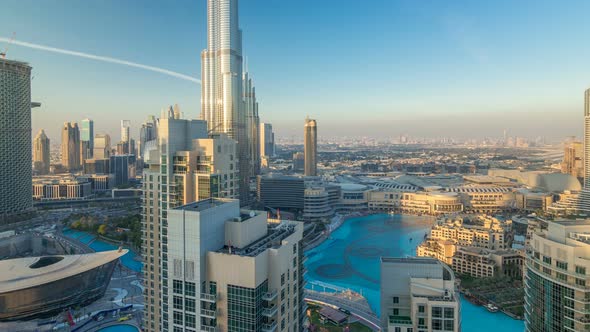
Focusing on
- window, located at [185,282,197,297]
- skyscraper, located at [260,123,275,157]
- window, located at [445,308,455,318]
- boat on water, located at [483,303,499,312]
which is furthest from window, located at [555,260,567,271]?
skyscraper, located at [260,123,275,157]

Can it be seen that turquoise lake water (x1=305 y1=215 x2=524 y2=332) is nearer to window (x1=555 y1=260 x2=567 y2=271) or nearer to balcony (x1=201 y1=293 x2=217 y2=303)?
window (x1=555 y1=260 x2=567 y2=271)

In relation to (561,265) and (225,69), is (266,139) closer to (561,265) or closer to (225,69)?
(225,69)

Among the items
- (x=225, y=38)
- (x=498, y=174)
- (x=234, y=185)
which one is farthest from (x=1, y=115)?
(x=498, y=174)

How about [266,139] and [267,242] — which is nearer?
[267,242]

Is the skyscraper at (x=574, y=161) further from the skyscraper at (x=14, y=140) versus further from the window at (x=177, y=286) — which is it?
the skyscraper at (x=14, y=140)

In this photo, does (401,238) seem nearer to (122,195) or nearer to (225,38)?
(225,38)

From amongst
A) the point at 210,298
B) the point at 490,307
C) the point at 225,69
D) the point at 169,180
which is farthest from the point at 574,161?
the point at 210,298

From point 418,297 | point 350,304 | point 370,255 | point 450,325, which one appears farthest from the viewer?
point 370,255
